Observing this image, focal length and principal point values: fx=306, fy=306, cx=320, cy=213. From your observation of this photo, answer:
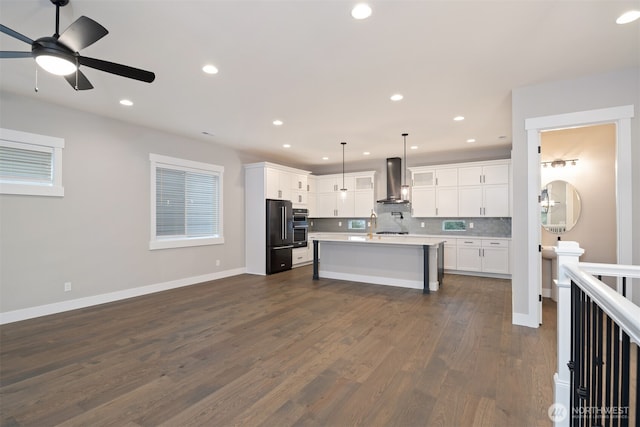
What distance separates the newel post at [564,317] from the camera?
6.07 feet

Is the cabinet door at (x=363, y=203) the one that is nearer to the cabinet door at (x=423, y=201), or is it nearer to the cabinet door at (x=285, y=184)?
the cabinet door at (x=423, y=201)

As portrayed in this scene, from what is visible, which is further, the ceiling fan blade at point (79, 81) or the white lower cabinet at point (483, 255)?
the white lower cabinet at point (483, 255)

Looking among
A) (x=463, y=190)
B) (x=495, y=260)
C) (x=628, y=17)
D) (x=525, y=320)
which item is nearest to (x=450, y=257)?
(x=495, y=260)

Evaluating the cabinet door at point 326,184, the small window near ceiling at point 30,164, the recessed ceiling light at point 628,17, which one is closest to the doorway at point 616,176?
the recessed ceiling light at point 628,17

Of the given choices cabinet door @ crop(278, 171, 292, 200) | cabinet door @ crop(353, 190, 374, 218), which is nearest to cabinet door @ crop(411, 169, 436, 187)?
cabinet door @ crop(353, 190, 374, 218)

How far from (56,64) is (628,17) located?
14.4ft

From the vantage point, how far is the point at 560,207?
507cm

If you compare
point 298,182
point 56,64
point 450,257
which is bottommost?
point 450,257

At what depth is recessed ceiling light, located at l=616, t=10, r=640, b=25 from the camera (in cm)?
233

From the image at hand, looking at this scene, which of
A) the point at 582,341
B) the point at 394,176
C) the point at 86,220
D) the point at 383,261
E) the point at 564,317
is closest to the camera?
the point at 582,341

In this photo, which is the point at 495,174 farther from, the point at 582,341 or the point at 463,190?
the point at 582,341

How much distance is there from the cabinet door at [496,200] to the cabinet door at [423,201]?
1.07m

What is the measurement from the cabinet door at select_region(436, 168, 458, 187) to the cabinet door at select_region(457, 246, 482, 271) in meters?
1.42

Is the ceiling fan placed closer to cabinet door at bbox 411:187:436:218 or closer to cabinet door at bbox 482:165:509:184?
cabinet door at bbox 411:187:436:218
